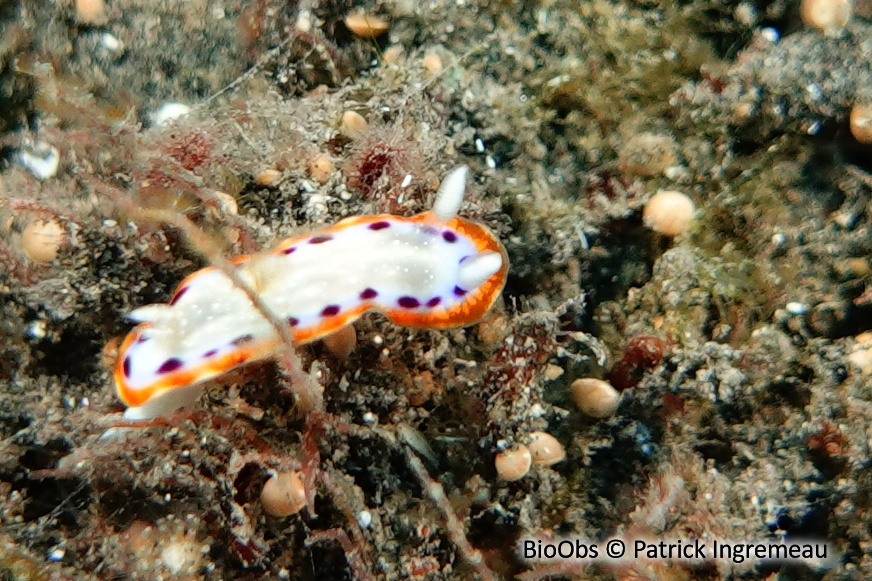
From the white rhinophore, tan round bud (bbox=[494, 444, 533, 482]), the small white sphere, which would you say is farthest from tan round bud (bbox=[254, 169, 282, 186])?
the small white sphere

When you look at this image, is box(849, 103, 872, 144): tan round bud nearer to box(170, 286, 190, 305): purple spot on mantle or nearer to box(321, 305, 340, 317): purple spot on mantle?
box(321, 305, 340, 317): purple spot on mantle

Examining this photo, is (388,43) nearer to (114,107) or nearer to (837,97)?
(114,107)

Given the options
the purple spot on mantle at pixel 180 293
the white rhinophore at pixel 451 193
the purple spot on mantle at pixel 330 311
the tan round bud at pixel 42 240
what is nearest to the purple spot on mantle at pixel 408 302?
the purple spot on mantle at pixel 330 311

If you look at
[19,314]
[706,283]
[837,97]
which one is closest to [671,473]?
[706,283]

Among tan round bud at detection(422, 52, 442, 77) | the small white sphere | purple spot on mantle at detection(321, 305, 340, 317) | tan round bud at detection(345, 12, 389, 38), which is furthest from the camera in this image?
tan round bud at detection(345, 12, 389, 38)

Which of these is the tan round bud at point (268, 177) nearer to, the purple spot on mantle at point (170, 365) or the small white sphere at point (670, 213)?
the purple spot on mantle at point (170, 365)

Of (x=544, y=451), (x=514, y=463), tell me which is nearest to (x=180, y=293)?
(x=514, y=463)
